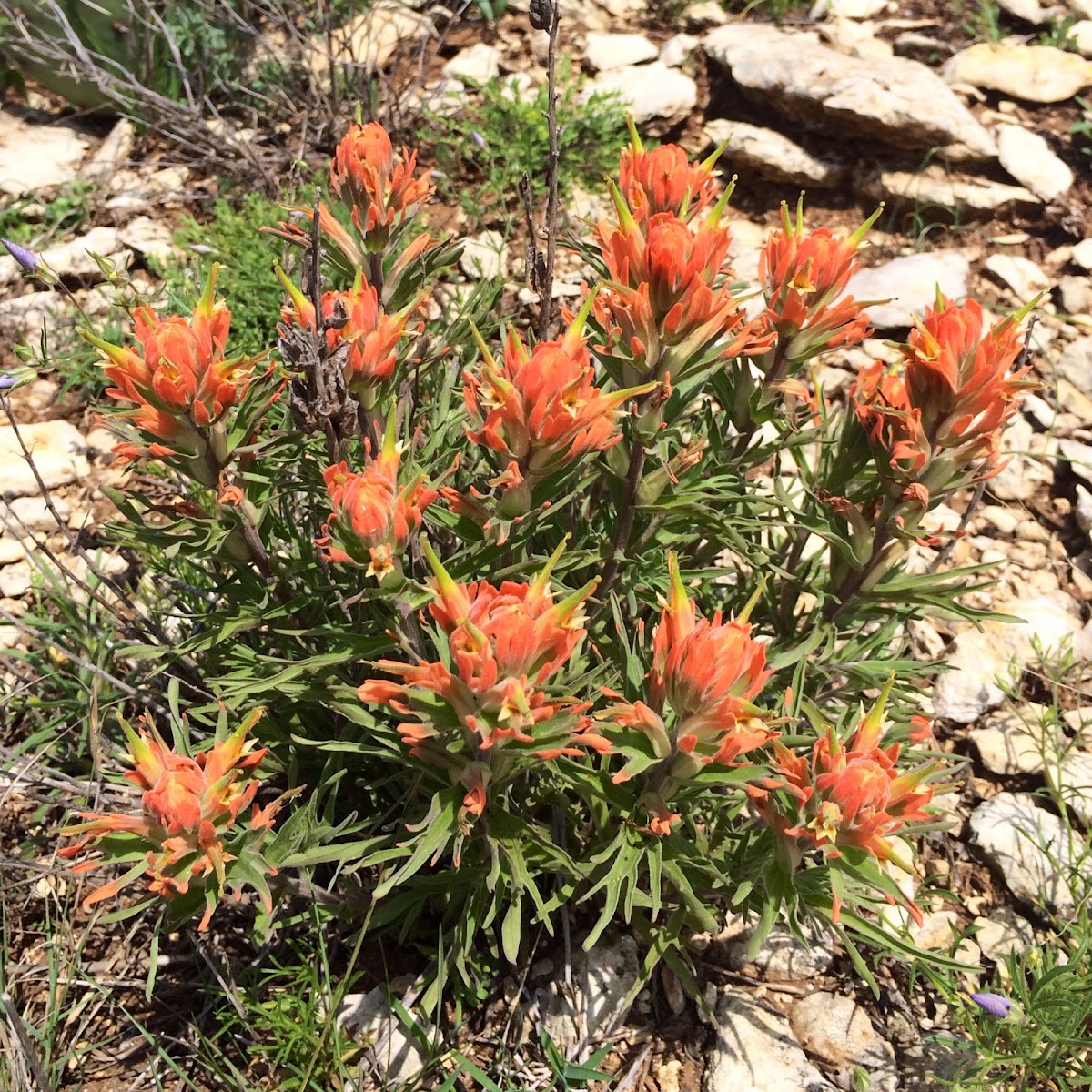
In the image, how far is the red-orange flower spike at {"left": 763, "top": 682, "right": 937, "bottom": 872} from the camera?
1.64 meters

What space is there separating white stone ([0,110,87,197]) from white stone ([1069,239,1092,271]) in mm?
4530

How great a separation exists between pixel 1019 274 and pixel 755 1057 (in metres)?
3.46

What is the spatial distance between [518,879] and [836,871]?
0.57 metres

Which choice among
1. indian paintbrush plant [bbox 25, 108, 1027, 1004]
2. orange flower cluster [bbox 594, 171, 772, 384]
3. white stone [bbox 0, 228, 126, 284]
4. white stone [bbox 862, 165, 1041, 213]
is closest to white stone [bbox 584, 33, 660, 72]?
white stone [bbox 862, 165, 1041, 213]

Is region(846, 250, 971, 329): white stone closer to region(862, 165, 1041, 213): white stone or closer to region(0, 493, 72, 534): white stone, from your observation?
region(862, 165, 1041, 213): white stone

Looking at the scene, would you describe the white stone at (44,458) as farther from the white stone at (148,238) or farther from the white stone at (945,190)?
the white stone at (945,190)

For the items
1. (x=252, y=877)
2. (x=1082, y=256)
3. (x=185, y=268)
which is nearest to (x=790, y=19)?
(x=1082, y=256)

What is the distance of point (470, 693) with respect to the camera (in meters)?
1.56

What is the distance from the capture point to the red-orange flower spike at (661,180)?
6.85ft

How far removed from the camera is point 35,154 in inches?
178

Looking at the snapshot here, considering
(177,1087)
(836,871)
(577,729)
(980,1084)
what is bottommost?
(177,1087)

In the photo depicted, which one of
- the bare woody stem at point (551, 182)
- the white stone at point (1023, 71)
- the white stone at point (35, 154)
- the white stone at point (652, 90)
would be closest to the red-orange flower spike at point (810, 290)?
the bare woody stem at point (551, 182)

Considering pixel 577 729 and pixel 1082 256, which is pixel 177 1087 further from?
pixel 1082 256

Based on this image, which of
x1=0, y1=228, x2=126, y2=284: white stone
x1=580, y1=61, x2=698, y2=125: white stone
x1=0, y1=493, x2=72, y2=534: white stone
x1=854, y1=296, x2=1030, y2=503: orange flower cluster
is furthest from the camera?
x1=580, y1=61, x2=698, y2=125: white stone
